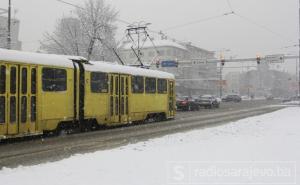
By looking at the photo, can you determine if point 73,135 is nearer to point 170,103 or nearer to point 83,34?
point 170,103

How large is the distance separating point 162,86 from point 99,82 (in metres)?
7.38

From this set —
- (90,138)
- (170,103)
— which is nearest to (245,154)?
(90,138)

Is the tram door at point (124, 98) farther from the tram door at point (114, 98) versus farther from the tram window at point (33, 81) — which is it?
the tram window at point (33, 81)

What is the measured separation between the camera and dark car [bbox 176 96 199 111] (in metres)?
46.1

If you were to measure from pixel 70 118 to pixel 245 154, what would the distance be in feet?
27.7

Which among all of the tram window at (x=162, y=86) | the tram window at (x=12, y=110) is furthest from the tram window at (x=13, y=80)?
the tram window at (x=162, y=86)

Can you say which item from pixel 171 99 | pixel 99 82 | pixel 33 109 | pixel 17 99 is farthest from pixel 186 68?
pixel 17 99

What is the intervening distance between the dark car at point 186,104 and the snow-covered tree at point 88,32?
821 cm

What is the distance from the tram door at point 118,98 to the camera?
21516 mm

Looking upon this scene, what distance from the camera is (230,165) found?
1034cm

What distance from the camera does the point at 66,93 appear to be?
18125 mm

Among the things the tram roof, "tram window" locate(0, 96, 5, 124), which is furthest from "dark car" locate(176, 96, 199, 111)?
"tram window" locate(0, 96, 5, 124)

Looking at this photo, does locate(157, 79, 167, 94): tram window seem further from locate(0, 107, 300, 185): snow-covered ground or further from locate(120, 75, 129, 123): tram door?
locate(0, 107, 300, 185): snow-covered ground

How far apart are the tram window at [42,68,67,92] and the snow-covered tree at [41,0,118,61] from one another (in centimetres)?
2861
